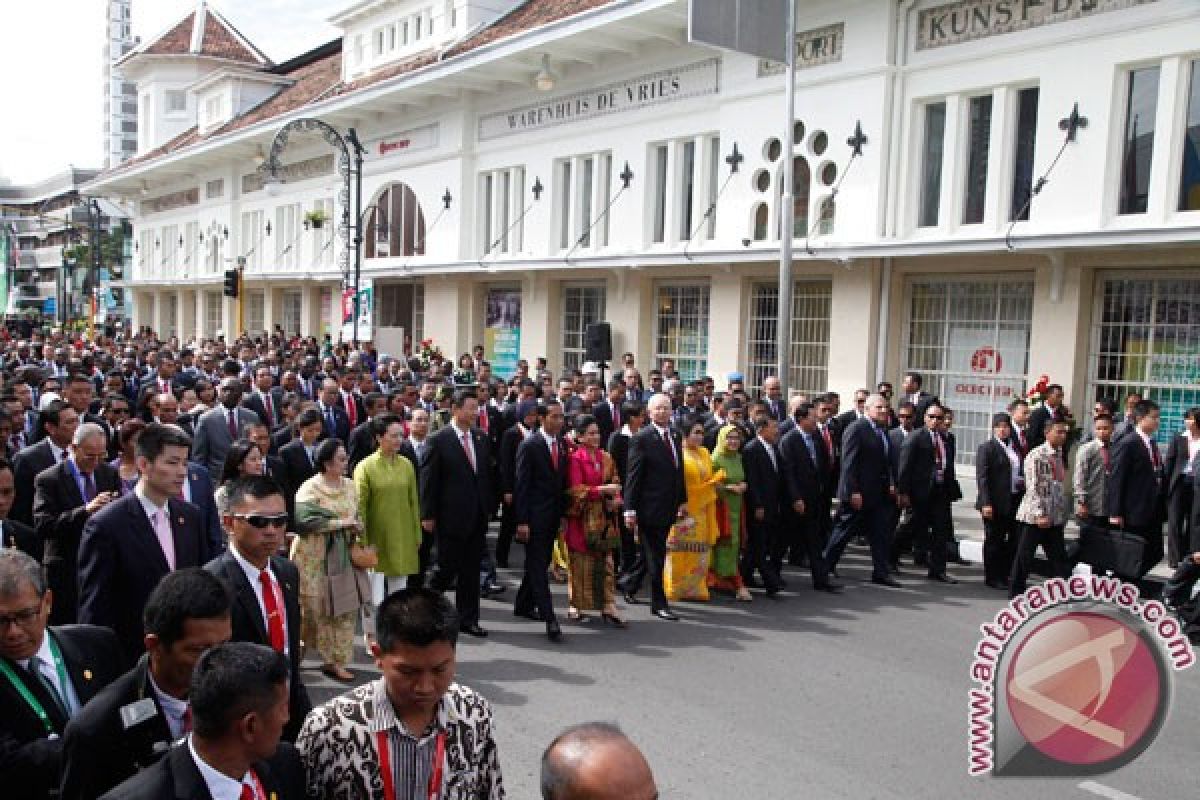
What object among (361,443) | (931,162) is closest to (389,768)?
(361,443)

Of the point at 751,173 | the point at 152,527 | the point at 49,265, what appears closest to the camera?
the point at 152,527

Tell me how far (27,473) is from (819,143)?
12.6 m

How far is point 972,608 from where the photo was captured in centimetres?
880

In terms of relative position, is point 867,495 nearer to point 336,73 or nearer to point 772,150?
point 772,150

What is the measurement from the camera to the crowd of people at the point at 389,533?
2561mm

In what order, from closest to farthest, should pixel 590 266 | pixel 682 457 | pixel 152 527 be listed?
pixel 152 527, pixel 682 457, pixel 590 266

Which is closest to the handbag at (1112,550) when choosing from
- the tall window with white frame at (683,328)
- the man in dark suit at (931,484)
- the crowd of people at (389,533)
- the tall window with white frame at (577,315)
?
the crowd of people at (389,533)

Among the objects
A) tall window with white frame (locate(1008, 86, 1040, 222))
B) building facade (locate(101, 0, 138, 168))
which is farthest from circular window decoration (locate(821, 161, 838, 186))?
building facade (locate(101, 0, 138, 168))

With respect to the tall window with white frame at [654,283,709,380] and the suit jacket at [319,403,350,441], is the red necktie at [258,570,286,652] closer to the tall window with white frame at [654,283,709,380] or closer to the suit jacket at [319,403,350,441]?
the suit jacket at [319,403,350,441]

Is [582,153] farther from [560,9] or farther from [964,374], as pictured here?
[964,374]

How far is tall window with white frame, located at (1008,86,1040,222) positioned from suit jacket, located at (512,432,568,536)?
8785 mm

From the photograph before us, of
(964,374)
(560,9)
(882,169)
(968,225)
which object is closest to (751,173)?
(882,169)

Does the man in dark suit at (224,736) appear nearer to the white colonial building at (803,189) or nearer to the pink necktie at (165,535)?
the pink necktie at (165,535)

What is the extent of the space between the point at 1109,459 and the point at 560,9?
1600 centimetres
